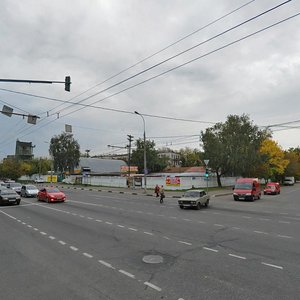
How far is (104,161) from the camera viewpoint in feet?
376

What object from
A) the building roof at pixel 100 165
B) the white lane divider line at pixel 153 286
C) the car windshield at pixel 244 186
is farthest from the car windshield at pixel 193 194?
the building roof at pixel 100 165

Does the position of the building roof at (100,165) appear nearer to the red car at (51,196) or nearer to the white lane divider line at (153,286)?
the red car at (51,196)

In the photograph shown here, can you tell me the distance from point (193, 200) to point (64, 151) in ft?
276

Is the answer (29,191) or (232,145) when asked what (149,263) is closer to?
(29,191)

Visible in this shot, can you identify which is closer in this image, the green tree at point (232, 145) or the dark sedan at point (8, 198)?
the dark sedan at point (8, 198)

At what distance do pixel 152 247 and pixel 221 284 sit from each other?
12.4 ft

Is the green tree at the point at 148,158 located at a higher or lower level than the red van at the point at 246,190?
higher

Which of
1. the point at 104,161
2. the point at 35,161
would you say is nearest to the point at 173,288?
the point at 104,161

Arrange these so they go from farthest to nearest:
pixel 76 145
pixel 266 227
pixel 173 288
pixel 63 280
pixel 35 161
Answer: pixel 35 161
pixel 76 145
pixel 266 227
pixel 63 280
pixel 173 288

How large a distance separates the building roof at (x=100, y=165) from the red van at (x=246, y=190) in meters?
77.4

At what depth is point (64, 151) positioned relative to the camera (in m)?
103

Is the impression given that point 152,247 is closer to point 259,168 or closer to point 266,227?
point 266,227

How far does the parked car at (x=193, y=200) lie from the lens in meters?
23.8

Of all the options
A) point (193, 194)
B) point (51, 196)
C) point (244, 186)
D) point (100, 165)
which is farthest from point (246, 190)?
point (100, 165)
